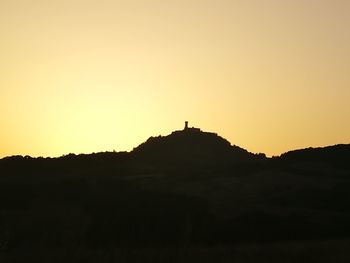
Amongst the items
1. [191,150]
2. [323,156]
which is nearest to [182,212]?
[323,156]

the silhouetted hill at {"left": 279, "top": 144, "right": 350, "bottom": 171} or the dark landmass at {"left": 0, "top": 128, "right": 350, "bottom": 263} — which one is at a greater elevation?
the silhouetted hill at {"left": 279, "top": 144, "right": 350, "bottom": 171}

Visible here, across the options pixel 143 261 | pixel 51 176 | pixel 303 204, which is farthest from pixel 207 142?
pixel 143 261

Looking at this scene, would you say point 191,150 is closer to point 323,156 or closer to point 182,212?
point 323,156

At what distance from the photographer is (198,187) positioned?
64.1 metres

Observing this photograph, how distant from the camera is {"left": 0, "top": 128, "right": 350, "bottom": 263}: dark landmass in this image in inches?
1563

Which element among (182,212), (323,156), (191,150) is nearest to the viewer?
(182,212)

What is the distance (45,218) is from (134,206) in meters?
8.64

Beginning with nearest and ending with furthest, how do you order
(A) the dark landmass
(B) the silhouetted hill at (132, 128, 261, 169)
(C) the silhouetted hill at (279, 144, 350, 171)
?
(A) the dark landmass < (C) the silhouetted hill at (279, 144, 350, 171) < (B) the silhouetted hill at (132, 128, 261, 169)

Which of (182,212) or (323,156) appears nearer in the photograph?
(182,212)

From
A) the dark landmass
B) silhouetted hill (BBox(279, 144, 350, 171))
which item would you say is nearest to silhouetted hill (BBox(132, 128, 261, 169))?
the dark landmass

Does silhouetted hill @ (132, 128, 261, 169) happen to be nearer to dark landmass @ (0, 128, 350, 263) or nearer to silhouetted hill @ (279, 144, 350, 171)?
dark landmass @ (0, 128, 350, 263)

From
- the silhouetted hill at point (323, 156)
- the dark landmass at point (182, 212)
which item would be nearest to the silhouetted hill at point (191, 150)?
the dark landmass at point (182, 212)

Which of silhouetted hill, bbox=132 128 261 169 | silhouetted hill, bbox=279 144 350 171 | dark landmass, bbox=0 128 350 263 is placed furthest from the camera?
silhouetted hill, bbox=132 128 261 169

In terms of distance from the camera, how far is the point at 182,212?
53406 millimetres
